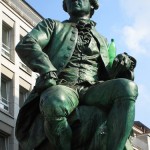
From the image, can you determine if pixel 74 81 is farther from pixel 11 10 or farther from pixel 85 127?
pixel 11 10

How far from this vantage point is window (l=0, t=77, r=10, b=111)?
39.2 m

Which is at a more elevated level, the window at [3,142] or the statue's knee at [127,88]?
the statue's knee at [127,88]

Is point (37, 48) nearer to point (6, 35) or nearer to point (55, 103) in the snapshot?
point (55, 103)

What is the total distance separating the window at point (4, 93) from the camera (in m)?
39.2

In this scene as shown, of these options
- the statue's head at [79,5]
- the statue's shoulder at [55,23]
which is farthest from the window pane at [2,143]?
the statue's shoulder at [55,23]

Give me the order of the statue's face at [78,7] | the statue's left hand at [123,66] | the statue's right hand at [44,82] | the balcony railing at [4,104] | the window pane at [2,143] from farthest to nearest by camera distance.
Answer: the balcony railing at [4,104]
the window pane at [2,143]
the statue's face at [78,7]
the statue's left hand at [123,66]
the statue's right hand at [44,82]

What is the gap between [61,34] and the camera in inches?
299

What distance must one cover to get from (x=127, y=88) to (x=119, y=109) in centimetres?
24

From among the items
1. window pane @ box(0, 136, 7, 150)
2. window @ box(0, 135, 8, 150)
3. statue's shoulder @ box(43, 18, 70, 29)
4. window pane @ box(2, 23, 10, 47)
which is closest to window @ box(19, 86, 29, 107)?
window pane @ box(2, 23, 10, 47)

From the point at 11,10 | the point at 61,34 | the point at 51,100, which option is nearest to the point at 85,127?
the point at 51,100

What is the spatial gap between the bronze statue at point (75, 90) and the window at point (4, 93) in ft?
103

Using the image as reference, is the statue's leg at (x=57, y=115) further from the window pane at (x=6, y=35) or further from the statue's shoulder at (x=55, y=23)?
the window pane at (x=6, y=35)

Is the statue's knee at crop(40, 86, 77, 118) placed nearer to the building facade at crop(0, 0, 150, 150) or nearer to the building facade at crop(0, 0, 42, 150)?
the building facade at crop(0, 0, 150, 150)

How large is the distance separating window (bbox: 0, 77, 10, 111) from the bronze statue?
3130 centimetres
